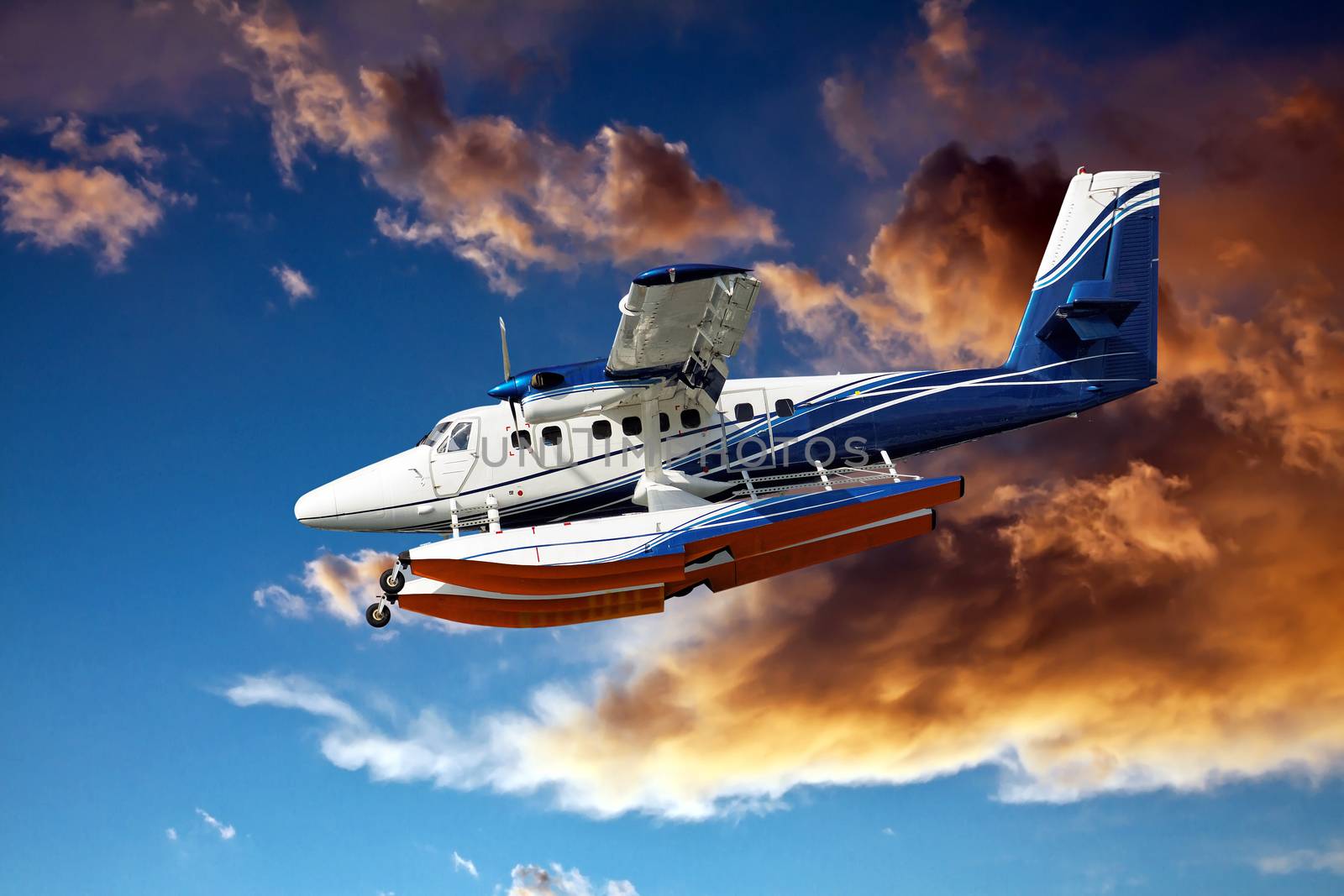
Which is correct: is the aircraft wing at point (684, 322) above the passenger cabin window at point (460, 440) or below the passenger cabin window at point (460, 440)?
below

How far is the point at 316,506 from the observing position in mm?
18828

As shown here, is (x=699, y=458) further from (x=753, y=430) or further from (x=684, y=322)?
(x=684, y=322)

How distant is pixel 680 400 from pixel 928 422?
3.81m

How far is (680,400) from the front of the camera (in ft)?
60.1

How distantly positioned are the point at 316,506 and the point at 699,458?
19.4 feet

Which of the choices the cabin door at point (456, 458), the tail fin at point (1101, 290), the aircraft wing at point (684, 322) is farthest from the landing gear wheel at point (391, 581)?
the tail fin at point (1101, 290)

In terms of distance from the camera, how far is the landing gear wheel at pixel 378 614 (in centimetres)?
1795

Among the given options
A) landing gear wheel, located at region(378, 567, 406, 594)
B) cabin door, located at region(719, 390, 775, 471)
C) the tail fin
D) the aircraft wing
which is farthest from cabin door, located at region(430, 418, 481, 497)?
the tail fin

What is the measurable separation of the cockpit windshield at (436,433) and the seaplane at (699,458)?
0.03 m

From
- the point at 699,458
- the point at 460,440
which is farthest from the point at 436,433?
the point at 699,458

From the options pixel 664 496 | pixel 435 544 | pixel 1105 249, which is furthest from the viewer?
pixel 1105 249

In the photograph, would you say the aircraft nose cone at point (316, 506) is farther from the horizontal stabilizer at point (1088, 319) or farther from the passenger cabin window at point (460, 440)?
the horizontal stabilizer at point (1088, 319)

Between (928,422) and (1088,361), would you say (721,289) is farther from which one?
(1088,361)

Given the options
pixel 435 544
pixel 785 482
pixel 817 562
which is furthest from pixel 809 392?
pixel 435 544
